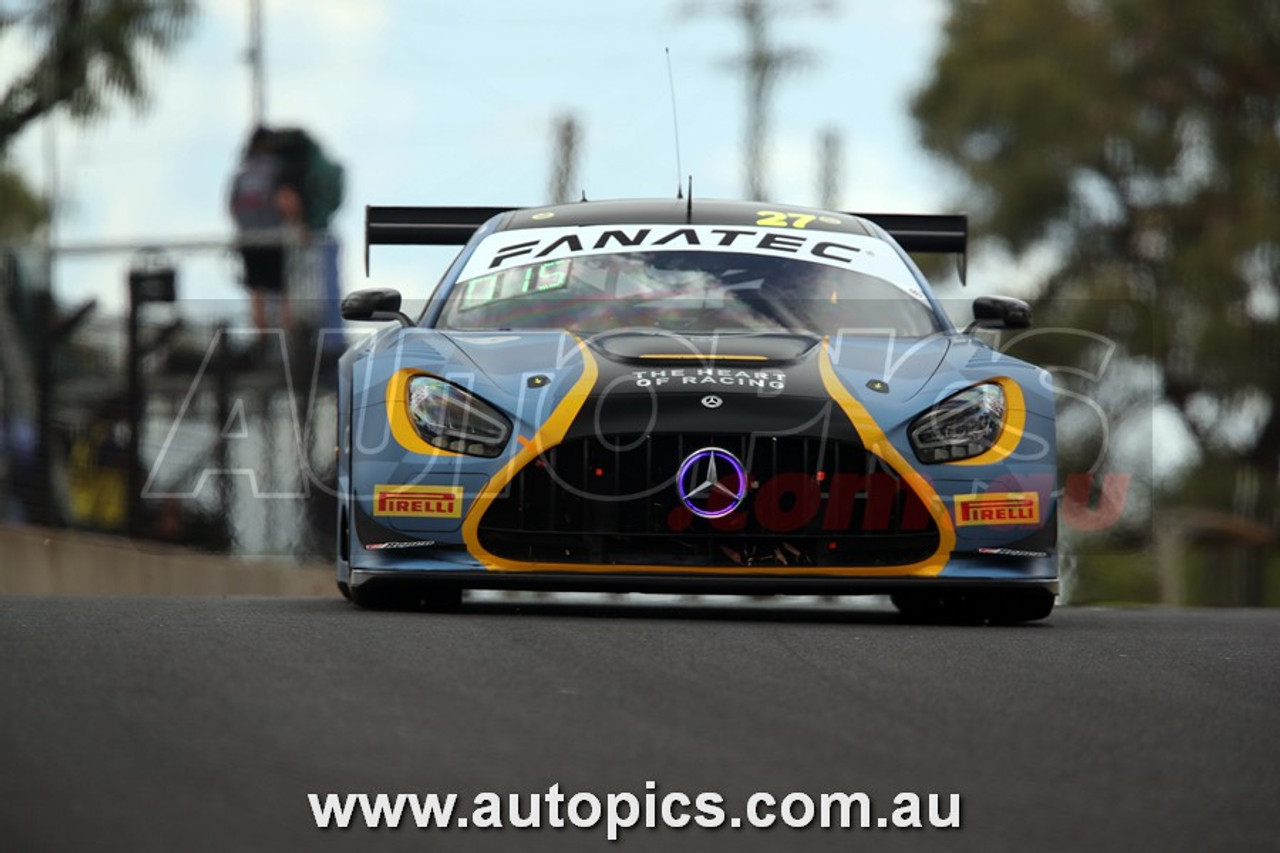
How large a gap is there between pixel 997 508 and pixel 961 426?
0.26 metres

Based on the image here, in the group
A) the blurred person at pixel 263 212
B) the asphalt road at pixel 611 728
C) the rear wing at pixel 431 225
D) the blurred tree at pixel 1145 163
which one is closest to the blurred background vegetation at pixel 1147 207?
the blurred tree at pixel 1145 163

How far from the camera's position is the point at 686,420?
6.81m

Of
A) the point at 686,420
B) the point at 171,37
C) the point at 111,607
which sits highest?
the point at 171,37

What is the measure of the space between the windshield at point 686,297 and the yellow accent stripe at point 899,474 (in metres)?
0.90

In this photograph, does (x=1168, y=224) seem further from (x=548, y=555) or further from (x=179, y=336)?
(x=548, y=555)

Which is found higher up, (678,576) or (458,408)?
(458,408)

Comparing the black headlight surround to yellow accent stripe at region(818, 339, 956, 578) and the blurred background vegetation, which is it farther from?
the blurred background vegetation

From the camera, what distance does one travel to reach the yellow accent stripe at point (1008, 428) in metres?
7.04

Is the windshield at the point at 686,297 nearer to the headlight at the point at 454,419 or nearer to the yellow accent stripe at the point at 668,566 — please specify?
the headlight at the point at 454,419

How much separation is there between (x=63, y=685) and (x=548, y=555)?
89.6 inches

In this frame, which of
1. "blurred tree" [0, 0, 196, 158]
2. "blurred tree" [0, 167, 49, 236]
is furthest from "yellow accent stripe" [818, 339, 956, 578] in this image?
"blurred tree" [0, 167, 49, 236]

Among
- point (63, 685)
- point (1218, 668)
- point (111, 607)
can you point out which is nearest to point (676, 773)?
point (63, 685)

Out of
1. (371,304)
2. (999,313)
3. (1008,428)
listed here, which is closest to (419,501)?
(371,304)

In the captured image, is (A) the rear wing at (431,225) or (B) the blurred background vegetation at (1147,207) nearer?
(A) the rear wing at (431,225)
